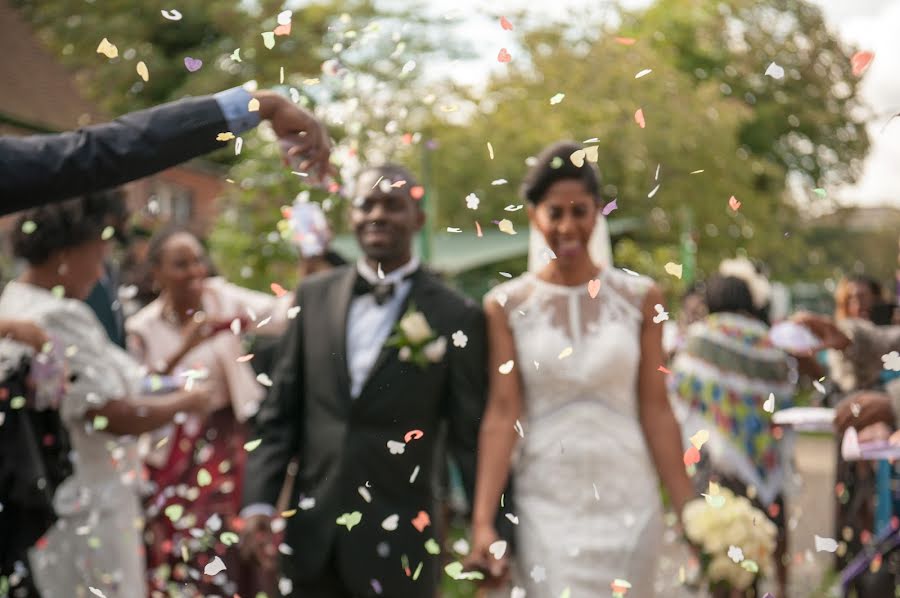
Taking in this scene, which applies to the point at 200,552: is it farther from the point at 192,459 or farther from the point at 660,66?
the point at 660,66

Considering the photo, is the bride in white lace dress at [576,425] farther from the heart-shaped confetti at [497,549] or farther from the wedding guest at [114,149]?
the wedding guest at [114,149]

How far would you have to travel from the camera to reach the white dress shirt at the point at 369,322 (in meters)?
4.31

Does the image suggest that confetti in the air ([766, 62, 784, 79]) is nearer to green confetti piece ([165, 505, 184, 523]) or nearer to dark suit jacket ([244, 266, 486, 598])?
dark suit jacket ([244, 266, 486, 598])

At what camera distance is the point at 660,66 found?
21.6 m

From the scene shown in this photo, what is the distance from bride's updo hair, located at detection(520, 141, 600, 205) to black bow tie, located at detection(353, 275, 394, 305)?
592mm

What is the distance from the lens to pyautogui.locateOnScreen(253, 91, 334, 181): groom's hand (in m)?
2.89

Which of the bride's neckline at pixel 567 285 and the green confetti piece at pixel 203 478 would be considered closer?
the bride's neckline at pixel 567 285

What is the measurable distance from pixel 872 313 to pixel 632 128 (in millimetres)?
14637

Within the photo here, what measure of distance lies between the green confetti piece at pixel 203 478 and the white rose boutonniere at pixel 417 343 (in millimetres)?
1884

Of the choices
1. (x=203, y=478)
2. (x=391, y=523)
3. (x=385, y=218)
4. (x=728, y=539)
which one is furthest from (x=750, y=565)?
(x=203, y=478)

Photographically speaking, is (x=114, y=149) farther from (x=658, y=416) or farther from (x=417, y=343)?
(x=658, y=416)

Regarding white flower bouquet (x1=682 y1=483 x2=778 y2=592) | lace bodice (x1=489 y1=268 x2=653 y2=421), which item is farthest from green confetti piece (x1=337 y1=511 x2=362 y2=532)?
white flower bouquet (x1=682 y1=483 x2=778 y2=592)

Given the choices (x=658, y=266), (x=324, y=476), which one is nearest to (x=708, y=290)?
(x=324, y=476)

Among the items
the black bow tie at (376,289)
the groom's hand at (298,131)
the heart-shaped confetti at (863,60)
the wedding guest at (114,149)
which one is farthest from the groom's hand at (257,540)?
the heart-shaped confetti at (863,60)
